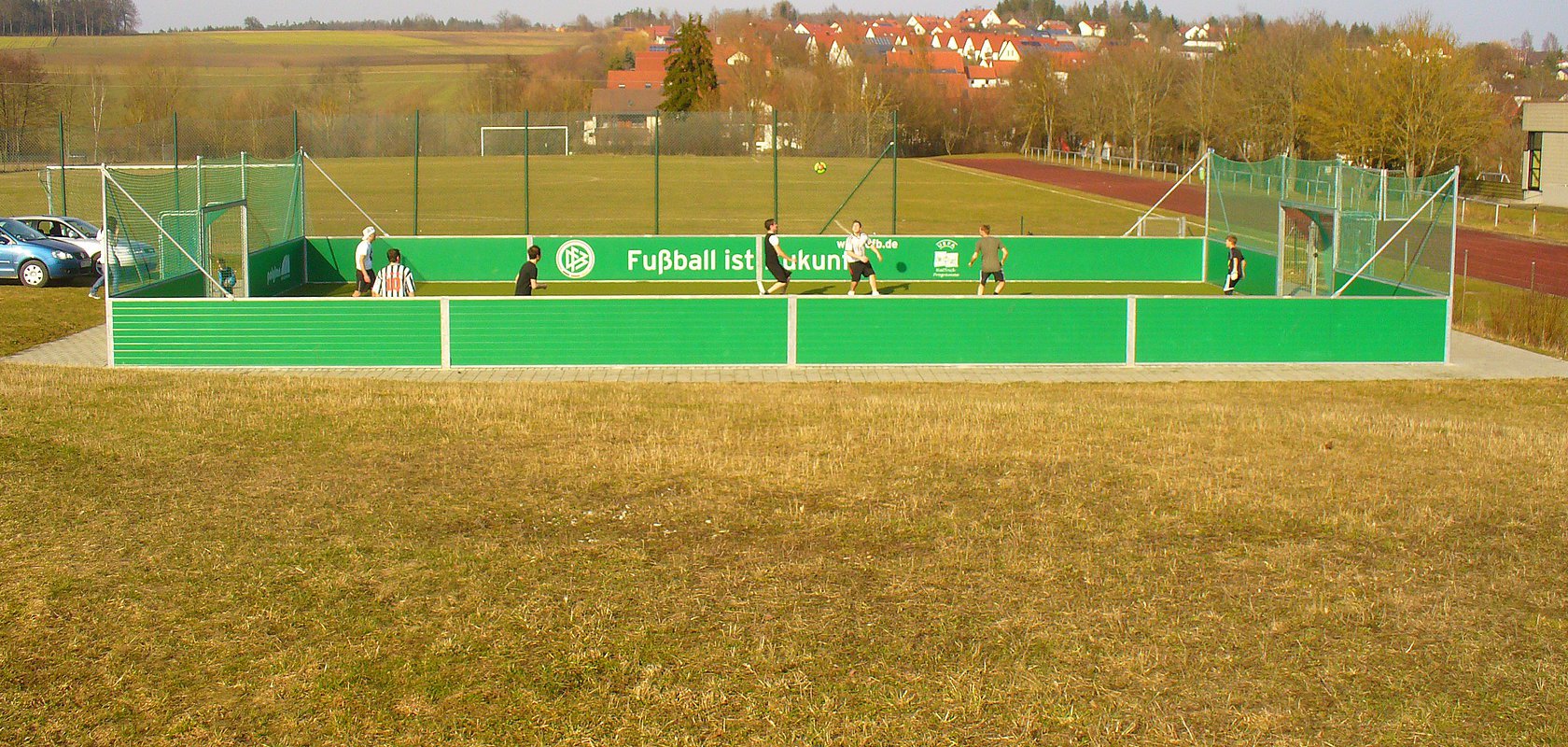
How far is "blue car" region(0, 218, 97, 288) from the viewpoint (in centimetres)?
2672

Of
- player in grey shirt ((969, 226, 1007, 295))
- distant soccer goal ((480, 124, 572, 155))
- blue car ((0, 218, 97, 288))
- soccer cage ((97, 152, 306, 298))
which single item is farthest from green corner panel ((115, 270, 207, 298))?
distant soccer goal ((480, 124, 572, 155))

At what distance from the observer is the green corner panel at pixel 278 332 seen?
17828 mm

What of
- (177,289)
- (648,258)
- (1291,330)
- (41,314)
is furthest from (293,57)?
(1291,330)

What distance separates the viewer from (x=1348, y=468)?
11.4 m

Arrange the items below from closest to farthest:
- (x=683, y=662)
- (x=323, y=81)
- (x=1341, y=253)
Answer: (x=683, y=662)
(x=1341, y=253)
(x=323, y=81)

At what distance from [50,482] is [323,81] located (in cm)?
10852

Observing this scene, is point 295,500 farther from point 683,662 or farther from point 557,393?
point 557,393

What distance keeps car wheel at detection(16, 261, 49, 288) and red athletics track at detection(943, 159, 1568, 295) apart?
26854mm

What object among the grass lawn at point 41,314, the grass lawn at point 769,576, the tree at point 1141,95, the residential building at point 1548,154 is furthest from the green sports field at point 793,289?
the tree at point 1141,95

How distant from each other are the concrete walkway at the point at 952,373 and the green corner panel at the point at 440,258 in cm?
902

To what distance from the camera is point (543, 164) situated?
1822 inches

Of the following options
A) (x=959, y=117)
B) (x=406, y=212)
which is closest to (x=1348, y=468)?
(x=406, y=212)

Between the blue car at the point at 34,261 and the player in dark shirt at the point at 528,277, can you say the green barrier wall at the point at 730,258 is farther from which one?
the player in dark shirt at the point at 528,277

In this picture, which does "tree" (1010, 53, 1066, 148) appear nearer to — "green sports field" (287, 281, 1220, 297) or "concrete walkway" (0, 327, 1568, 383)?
"green sports field" (287, 281, 1220, 297)
